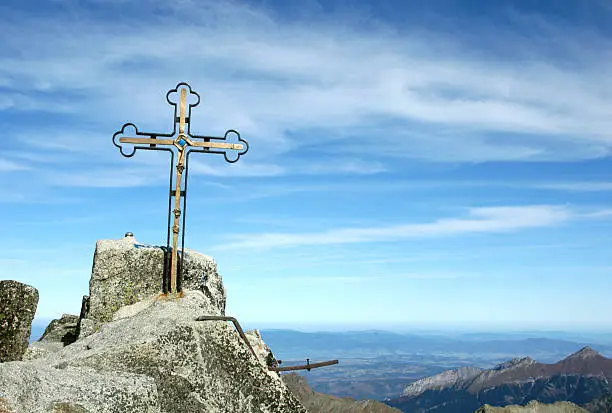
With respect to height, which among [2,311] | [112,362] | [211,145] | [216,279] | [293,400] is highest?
[211,145]

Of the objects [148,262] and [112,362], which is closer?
[112,362]

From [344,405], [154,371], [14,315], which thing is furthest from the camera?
[344,405]

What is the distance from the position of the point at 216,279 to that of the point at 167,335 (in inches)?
158

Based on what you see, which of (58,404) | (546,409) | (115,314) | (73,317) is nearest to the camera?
(58,404)

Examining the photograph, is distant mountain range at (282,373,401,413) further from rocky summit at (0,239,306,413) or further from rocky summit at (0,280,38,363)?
rocky summit at (0,280,38,363)

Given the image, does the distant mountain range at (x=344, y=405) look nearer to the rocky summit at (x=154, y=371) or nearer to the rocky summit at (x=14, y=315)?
the rocky summit at (x=154, y=371)

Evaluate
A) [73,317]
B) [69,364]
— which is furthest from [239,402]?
[73,317]

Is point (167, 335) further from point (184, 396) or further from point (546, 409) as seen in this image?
point (546, 409)

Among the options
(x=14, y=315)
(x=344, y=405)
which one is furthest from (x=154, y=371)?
(x=344, y=405)

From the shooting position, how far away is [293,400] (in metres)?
9.11

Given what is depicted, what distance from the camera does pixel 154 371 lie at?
8.55 meters

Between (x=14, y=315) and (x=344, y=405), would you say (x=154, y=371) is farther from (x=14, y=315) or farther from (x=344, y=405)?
(x=344, y=405)

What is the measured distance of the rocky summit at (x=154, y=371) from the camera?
7.30 metres

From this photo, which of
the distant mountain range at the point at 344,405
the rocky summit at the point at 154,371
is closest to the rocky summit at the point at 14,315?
the rocky summit at the point at 154,371
